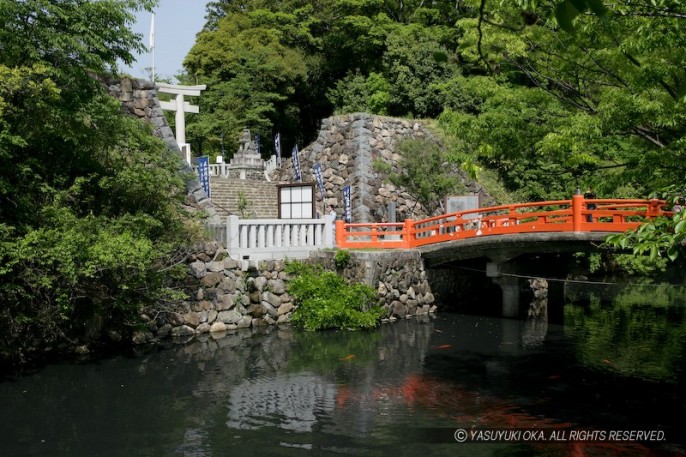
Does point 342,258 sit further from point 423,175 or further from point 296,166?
point 296,166

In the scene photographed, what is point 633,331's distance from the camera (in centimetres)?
1738

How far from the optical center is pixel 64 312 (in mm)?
13469

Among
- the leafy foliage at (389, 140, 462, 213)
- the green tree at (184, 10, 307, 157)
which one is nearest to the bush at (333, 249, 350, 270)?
the leafy foliage at (389, 140, 462, 213)

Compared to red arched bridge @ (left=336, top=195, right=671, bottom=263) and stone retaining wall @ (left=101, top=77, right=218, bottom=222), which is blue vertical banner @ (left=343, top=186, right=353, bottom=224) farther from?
stone retaining wall @ (left=101, top=77, right=218, bottom=222)

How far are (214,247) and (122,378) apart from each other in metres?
5.11

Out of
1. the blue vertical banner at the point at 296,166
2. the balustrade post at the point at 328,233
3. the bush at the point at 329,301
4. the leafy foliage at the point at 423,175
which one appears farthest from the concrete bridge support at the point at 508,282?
the blue vertical banner at the point at 296,166

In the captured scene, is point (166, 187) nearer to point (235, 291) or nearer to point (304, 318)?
point (235, 291)

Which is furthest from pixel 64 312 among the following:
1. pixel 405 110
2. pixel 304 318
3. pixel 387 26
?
pixel 387 26

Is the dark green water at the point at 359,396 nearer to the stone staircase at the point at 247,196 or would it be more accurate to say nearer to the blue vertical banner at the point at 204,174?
the blue vertical banner at the point at 204,174

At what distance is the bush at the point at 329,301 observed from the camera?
17.2 metres

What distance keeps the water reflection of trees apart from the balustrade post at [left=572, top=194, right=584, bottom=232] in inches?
120

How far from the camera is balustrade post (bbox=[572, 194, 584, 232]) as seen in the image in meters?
16.2

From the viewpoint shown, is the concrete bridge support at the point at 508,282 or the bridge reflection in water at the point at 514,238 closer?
the bridge reflection in water at the point at 514,238

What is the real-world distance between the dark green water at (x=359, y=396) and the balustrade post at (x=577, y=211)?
3.05 meters
